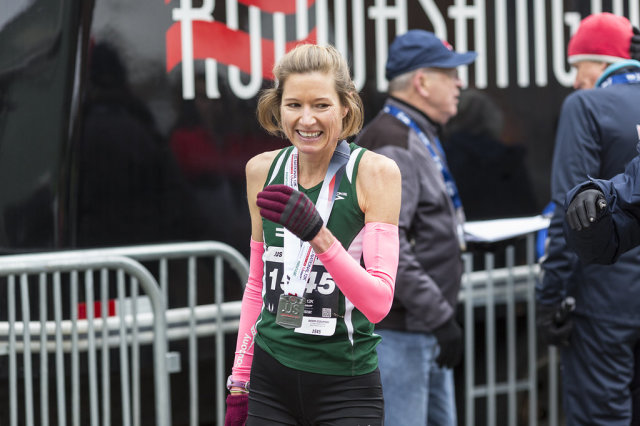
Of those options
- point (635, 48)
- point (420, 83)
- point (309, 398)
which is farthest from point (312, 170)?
point (635, 48)

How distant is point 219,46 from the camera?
4.07 meters

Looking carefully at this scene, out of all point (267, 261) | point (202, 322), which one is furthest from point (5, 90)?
point (267, 261)

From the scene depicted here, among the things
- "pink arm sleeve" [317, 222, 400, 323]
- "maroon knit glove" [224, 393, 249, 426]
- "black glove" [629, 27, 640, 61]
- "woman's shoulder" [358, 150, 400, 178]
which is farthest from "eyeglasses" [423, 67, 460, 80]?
"maroon knit glove" [224, 393, 249, 426]

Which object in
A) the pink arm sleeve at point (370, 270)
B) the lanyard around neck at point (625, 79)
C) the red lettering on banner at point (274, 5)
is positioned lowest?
the pink arm sleeve at point (370, 270)

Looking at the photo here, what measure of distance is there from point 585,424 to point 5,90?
2651 millimetres

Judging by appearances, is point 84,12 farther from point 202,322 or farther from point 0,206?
point 202,322

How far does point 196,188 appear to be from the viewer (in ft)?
13.3

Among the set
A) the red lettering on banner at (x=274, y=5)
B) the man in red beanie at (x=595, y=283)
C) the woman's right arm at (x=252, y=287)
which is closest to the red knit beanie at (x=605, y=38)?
the man in red beanie at (x=595, y=283)

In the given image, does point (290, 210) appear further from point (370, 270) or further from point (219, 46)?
point (219, 46)

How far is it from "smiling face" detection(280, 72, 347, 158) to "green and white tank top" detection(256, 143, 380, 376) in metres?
0.11

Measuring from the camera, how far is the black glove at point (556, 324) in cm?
394

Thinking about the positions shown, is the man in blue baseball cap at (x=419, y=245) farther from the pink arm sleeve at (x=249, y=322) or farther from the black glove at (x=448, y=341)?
the pink arm sleeve at (x=249, y=322)

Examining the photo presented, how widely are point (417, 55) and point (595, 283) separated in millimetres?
1151

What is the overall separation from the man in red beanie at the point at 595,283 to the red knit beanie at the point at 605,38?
0.04 ft
